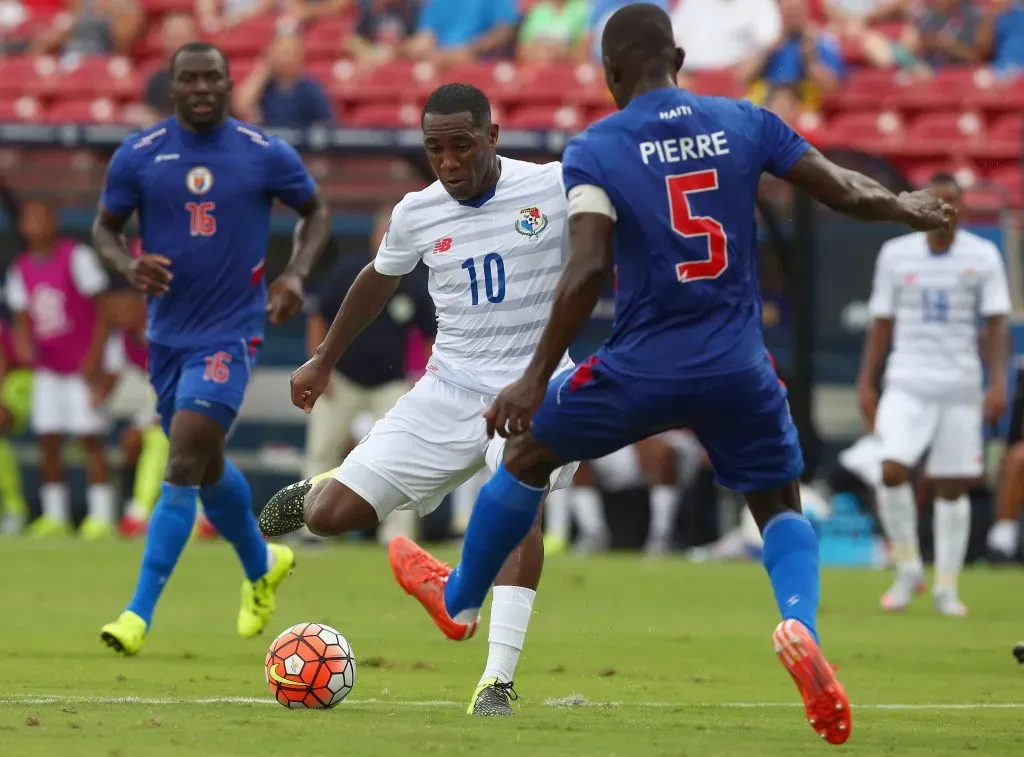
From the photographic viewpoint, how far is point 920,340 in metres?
12.5

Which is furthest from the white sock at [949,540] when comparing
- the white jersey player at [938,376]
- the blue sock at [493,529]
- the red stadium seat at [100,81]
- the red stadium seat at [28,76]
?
the red stadium seat at [28,76]

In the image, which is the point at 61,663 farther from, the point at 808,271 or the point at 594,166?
the point at 808,271

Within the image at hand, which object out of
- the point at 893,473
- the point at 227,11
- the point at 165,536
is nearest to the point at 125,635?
the point at 165,536

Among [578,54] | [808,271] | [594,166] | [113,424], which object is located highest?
[594,166]

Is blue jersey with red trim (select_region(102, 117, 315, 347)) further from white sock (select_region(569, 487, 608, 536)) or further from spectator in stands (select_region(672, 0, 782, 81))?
spectator in stands (select_region(672, 0, 782, 81))

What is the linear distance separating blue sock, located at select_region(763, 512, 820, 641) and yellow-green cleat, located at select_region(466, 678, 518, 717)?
1067 mm

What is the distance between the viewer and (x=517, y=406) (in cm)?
588

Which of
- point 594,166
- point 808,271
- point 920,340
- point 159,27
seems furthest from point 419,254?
point 159,27

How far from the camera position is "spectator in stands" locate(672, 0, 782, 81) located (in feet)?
58.1

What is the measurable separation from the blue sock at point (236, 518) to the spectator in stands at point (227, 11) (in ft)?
39.5

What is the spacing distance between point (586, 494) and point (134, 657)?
817cm

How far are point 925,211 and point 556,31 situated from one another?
13.1 meters

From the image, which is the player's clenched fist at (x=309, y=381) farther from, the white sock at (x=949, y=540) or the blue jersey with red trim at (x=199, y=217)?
the white sock at (x=949, y=540)

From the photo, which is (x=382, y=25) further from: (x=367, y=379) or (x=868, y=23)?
(x=367, y=379)
